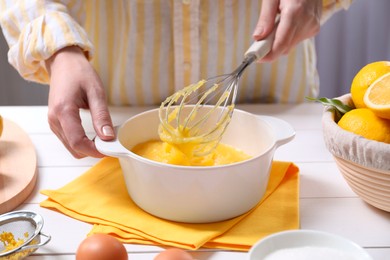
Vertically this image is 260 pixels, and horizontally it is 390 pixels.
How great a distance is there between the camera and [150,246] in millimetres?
735

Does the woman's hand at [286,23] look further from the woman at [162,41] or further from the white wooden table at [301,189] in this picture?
the white wooden table at [301,189]

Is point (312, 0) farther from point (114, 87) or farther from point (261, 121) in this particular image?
point (114, 87)

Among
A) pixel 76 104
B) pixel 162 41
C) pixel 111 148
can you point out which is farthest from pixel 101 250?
pixel 162 41

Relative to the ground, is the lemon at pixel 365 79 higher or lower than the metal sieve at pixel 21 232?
higher

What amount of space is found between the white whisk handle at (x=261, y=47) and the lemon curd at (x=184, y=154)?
14 cm

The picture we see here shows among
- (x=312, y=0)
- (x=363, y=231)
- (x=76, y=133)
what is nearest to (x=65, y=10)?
(x=76, y=133)

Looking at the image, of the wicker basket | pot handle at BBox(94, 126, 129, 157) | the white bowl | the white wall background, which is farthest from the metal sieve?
the white wall background

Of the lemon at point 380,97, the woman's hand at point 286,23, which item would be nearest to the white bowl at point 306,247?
the lemon at point 380,97

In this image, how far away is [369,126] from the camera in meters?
0.73

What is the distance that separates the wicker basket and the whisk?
140 millimetres

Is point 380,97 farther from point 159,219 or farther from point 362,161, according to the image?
point 159,219

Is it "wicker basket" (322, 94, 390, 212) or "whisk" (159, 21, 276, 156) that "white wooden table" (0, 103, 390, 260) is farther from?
"whisk" (159, 21, 276, 156)

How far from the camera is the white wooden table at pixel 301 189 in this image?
73 centimetres

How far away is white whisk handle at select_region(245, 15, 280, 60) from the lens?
898mm
